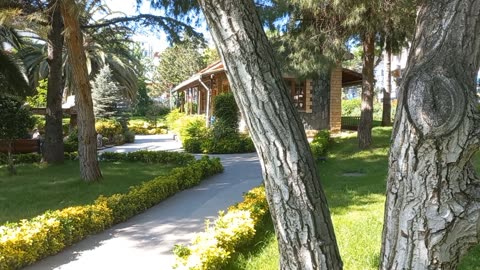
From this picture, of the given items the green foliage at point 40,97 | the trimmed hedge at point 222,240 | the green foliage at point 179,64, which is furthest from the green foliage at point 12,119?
the green foliage at point 179,64

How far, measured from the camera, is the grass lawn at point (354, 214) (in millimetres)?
4812

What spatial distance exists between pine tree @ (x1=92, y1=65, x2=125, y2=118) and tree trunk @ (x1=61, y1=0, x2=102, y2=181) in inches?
661

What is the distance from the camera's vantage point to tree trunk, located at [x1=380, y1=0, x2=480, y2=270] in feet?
Result: 5.85

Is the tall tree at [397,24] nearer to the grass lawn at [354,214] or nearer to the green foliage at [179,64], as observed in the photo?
the grass lawn at [354,214]

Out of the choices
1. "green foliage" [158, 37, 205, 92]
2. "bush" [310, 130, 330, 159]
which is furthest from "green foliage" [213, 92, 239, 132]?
"green foliage" [158, 37, 205, 92]

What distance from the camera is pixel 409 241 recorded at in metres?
1.91

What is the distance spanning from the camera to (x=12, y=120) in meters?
12.9

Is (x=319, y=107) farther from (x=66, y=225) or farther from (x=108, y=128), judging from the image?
(x=66, y=225)

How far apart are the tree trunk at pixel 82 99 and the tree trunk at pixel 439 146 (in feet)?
32.3

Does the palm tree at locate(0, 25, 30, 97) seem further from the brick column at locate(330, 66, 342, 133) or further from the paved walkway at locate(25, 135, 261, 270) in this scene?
the brick column at locate(330, 66, 342, 133)

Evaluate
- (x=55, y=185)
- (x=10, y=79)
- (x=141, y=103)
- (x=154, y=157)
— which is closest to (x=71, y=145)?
(x=10, y=79)

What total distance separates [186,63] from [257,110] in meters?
51.1

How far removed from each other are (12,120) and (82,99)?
371 cm

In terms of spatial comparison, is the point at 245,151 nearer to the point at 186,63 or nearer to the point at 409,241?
the point at 409,241
